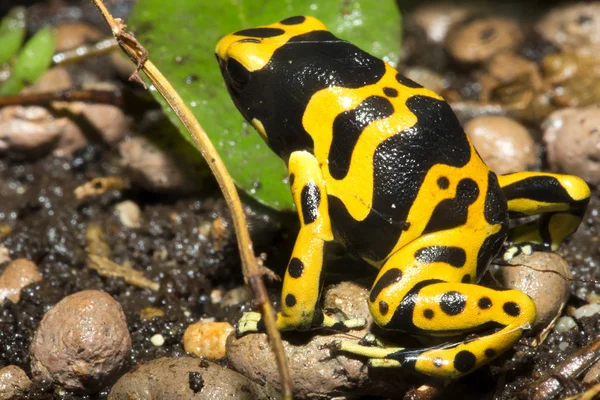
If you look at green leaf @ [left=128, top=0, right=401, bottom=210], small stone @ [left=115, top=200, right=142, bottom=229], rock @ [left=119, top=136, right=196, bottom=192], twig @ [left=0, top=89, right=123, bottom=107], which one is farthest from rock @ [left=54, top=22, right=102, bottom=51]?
small stone @ [left=115, top=200, right=142, bottom=229]

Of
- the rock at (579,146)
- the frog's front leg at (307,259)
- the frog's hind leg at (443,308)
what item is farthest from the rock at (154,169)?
the rock at (579,146)

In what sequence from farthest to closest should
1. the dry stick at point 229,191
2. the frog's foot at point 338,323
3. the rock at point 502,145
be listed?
the rock at point 502,145 < the frog's foot at point 338,323 < the dry stick at point 229,191

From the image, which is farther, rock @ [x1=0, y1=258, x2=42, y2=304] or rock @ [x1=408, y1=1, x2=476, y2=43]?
rock @ [x1=408, y1=1, x2=476, y2=43]

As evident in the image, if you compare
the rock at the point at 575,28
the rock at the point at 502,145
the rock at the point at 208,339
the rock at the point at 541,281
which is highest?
the rock at the point at 575,28

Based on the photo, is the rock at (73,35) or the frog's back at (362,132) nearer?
the frog's back at (362,132)

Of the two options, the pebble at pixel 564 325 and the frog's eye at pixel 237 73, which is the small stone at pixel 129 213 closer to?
the frog's eye at pixel 237 73

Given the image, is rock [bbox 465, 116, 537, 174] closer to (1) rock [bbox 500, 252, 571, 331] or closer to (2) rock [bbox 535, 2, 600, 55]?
(1) rock [bbox 500, 252, 571, 331]

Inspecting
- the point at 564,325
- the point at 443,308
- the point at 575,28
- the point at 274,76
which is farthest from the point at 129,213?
the point at 575,28
